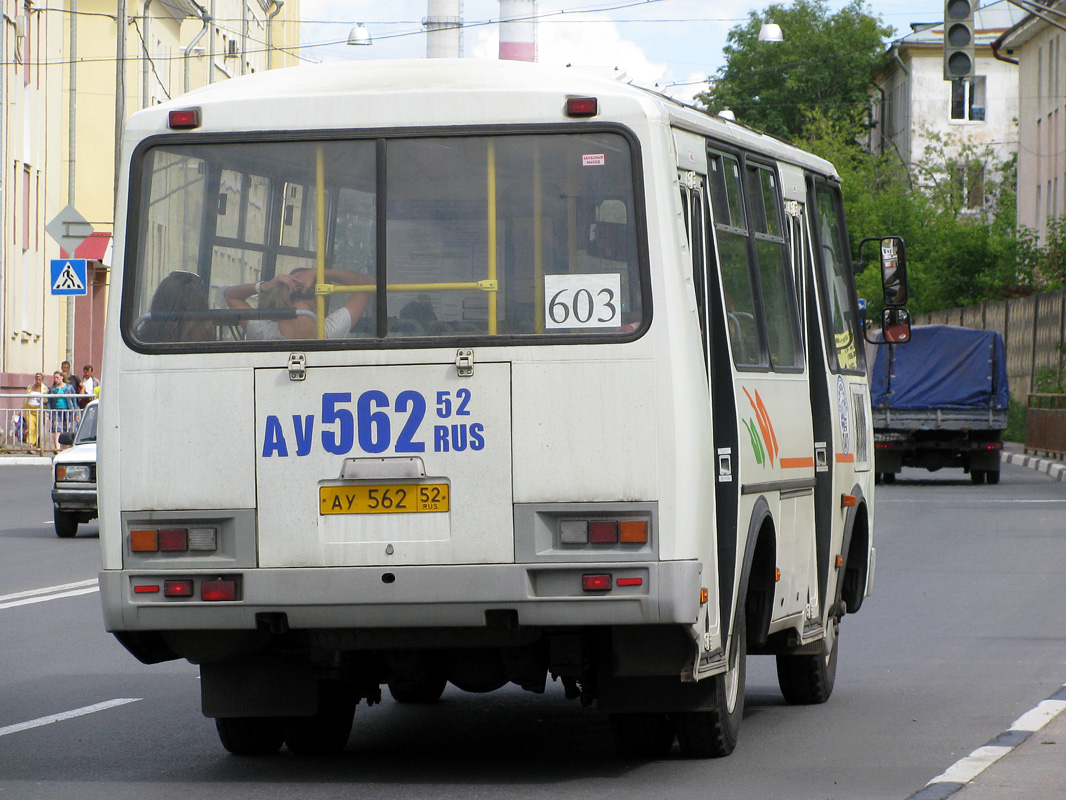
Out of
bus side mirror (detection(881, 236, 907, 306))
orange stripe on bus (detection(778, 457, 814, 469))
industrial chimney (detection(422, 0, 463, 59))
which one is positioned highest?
industrial chimney (detection(422, 0, 463, 59))

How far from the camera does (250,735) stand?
8742 millimetres

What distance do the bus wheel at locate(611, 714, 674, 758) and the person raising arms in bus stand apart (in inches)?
77.8

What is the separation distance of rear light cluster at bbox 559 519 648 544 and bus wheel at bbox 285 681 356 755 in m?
1.63

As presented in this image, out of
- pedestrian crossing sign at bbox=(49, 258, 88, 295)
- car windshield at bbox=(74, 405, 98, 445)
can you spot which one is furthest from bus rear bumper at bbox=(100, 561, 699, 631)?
pedestrian crossing sign at bbox=(49, 258, 88, 295)

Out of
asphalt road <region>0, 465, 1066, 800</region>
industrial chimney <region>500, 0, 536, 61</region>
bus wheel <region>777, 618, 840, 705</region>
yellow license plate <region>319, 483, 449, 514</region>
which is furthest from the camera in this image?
industrial chimney <region>500, 0, 536, 61</region>

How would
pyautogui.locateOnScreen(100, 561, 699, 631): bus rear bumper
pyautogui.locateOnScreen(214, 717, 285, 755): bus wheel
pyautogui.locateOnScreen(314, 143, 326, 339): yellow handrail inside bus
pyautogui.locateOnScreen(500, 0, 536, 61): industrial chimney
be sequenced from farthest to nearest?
pyautogui.locateOnScreen(500, 0, 536, 61): industrial chimney
pyautogui.locateOnScreen(214, 717, 285, 755): bus wheel
pyautogui.locateOnScreen(314, 143, 326, 339): yellow handrail inside bus
pyautogui.locateOnScreen(100, 561, 699, 631): bus rear bumper

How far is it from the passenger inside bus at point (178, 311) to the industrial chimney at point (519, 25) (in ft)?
76.0

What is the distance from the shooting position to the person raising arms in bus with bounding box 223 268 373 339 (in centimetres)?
780

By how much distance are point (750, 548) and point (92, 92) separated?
51933 millimetres

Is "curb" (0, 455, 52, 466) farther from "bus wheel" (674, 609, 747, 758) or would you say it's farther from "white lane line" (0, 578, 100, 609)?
"bus wheel" (674, 609, 747, 758)

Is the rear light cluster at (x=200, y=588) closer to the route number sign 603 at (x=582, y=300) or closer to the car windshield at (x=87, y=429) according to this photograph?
the route number sign 603 at (x=582, y=300)

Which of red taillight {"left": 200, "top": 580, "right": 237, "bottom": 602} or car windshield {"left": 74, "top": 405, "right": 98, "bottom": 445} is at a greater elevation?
car windshield {"left": 74, "top": 405, "right": 98, "bottom": 445}

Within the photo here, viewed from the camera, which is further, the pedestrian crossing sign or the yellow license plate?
the pedestrian crossing sign

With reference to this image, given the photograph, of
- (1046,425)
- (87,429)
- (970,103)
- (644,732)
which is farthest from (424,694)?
(970,103)
